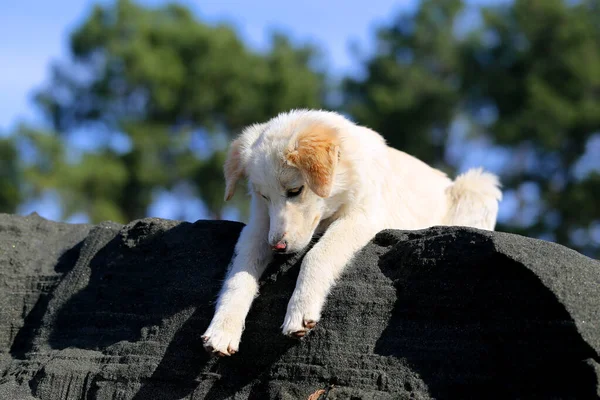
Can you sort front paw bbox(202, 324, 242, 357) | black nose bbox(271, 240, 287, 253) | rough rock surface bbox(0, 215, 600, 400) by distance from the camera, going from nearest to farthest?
1. rough rock surface bbox(0, 215, 600, 400)
2. front paw bbox(202, 324, 242, 357)
3. black nose bbox(271, 240, 287, 253)

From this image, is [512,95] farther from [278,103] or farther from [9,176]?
[9,176]

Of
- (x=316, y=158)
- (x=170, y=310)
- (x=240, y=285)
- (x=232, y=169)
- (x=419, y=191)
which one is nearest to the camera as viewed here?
(x=240, y=285)

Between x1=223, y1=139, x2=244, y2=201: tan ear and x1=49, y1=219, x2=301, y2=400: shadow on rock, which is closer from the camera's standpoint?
x1=49, y1=219, x2=301, y2=400: shadow on rock

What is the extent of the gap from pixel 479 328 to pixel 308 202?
1.64 m

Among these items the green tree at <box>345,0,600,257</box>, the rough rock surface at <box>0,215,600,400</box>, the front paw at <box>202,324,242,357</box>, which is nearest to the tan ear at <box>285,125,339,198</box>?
the rough rock surface at <box>0,215,600,400</box>

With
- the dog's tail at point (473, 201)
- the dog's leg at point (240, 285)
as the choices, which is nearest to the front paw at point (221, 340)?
the dog's leg at point (240, 285)

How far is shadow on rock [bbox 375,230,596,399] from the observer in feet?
13.3

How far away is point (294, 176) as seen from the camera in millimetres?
5461

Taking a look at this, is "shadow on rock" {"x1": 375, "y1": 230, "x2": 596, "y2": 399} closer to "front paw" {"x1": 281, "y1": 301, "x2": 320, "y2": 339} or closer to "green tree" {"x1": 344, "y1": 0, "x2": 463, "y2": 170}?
"front paw" {"x1": 281, "y1": 301, "x2": 320, "y2": 339}

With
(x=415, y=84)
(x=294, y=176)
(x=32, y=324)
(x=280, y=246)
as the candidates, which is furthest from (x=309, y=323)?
(x=415, y=84)

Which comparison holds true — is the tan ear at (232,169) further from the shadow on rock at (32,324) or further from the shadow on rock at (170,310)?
the shadow on rock at (32,324)

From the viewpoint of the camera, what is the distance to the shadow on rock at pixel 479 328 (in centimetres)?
405

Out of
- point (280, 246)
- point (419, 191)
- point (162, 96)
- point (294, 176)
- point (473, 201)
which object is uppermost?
point (162, 96)

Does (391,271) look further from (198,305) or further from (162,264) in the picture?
(162,264)
